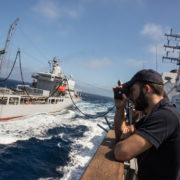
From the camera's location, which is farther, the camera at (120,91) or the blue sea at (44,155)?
the blue sea at (44,155)

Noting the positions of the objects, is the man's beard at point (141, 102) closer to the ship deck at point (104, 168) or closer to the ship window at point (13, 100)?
the ship deck at point (104, 168)

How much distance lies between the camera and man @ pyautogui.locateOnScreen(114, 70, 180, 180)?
3.84 ft

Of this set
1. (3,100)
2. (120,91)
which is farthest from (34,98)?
(120,91)

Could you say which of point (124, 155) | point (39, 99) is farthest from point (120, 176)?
point (39, 99)

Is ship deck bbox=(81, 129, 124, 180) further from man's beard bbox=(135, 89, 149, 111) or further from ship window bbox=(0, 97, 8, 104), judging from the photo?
ship window bbox=(0, 97, 8, 104)

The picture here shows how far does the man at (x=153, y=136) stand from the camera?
117cm

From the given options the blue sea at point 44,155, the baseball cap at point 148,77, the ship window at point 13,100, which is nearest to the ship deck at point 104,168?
the baseball cap at point 148,77

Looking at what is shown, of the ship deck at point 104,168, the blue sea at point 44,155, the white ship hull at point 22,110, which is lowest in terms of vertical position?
the blue sea at point 44,155

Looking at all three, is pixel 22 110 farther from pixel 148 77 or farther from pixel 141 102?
pixel 148 77

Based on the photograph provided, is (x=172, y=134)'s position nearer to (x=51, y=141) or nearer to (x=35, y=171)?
(x=35, y=171)

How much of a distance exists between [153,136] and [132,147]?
203mm

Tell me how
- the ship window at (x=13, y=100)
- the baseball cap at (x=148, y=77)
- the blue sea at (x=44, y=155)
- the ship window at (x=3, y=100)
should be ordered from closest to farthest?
1. the baseball cap at (x=148, y=77)
2. the blue sea at (x=44, y=155)
3. the ship window at (x=3, y=100)
4. the ship window at (x=13, y=100)

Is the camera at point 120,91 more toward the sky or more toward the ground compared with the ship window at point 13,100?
more toward the sky

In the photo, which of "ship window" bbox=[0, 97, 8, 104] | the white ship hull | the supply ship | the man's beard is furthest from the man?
"ship window" bbox=[0, 97, 8, 104]
